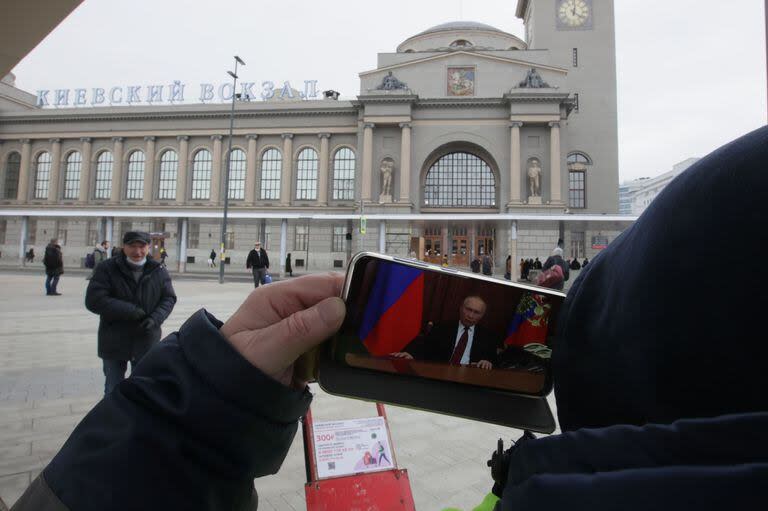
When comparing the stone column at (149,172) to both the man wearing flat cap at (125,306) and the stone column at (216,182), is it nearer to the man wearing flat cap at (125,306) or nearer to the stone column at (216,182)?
the stone column at (216,182)

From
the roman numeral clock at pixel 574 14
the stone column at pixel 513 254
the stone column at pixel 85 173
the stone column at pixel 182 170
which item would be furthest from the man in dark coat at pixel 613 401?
the stone column at pixel 85 173

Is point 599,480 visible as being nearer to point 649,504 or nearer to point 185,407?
point 649,504

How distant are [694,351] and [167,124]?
41.2 meters

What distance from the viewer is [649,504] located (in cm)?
34

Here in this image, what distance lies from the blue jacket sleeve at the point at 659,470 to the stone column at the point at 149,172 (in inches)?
1599

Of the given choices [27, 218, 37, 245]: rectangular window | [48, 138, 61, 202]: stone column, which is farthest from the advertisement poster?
[48, 138, 61, 202]: stone column

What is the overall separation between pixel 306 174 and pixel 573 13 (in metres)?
24.4

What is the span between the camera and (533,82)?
99.7ft

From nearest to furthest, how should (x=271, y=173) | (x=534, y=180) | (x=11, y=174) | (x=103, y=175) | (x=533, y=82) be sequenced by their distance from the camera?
1. (x=534, y=180)
2. (x=533, y=82)
3. (x=271, y=173)
4. (x=103, y=175)
5. (x=11, y=174)

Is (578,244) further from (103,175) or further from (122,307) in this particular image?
(103,175)

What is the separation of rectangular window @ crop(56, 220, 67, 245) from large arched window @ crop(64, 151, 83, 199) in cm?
252

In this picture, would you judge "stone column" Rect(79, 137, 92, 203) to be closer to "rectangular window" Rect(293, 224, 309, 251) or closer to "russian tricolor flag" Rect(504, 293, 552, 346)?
"rectangular window" Rect(293, 224, 309, 251)

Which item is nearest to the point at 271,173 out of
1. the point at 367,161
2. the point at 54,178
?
the point at 367,161

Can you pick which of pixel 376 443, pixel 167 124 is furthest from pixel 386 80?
pixel 376 443
